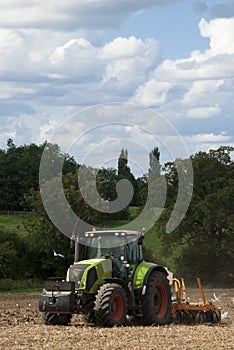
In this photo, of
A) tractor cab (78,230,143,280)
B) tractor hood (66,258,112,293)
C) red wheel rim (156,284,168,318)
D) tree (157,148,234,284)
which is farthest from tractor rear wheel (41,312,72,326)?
tree (157,148,234,284)

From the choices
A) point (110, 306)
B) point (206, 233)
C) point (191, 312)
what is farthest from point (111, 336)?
point (206, 233)

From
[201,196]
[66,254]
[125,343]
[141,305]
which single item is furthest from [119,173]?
[201,196]

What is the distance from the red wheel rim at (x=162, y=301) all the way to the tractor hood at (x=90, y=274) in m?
1.49

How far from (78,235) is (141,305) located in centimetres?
230

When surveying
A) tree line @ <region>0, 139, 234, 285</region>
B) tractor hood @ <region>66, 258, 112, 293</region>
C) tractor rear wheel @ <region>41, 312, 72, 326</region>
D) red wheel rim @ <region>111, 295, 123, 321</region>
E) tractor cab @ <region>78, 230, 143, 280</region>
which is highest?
tree line @ <region>0, 139, 234, 285</region>

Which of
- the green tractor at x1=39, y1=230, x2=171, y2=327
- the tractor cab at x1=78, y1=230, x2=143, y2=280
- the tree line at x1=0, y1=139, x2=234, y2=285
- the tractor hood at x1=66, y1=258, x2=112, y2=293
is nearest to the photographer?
the green tractor at x1=39, y1=230, x2=171, y2=327

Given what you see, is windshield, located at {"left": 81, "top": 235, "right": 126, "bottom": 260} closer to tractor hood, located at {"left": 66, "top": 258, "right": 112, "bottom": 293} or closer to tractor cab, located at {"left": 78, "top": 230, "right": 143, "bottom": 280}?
tractor cab, located at {"left": 78, "top": 230, "right": 143, "bottom": 280}

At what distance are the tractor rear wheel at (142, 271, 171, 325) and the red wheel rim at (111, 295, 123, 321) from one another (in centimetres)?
76

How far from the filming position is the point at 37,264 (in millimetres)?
48125

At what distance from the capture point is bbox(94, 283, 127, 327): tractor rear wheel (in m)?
17.5

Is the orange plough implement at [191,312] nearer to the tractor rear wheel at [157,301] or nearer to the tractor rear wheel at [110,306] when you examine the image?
the tractor rear wheel at [157,301]

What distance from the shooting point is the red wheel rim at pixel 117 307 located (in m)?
17.9

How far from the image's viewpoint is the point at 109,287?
17.8 meters

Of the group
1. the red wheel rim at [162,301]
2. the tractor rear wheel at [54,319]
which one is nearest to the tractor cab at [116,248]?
the red wheel rim at [162,301]
